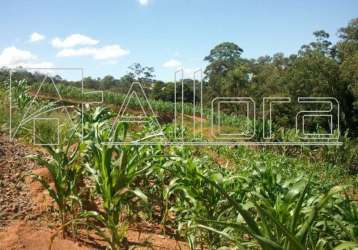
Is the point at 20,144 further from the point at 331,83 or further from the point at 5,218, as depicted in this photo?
the point at 331,83

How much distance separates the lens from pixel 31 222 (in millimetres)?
3383

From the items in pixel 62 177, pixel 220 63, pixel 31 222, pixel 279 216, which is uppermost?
pixel 220 63

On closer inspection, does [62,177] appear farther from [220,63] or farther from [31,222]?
[220,63]

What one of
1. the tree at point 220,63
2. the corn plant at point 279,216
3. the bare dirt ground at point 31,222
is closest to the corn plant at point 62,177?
the bare dirt ground at point 31,222

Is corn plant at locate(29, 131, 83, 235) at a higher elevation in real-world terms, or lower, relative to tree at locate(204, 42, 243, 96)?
lower

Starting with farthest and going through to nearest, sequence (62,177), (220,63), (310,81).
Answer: (220,63) < (310,81) < (62,177)

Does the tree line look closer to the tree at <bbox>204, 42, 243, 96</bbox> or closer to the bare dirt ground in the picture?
the tree at <bbox>204, 42, 243, 96</bbox>

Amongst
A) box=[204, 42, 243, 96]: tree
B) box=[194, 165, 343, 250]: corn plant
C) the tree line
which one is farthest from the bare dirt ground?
box=[204, 42, 243, 96]: tree

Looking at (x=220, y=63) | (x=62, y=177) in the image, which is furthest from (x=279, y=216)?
(x=220, y=63)

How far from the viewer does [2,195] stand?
371 cm

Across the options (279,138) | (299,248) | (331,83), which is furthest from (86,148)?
(331,83)

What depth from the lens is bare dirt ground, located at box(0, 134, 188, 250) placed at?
3020mm

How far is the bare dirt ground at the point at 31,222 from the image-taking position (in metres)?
3.02

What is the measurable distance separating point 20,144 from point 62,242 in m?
2.57
